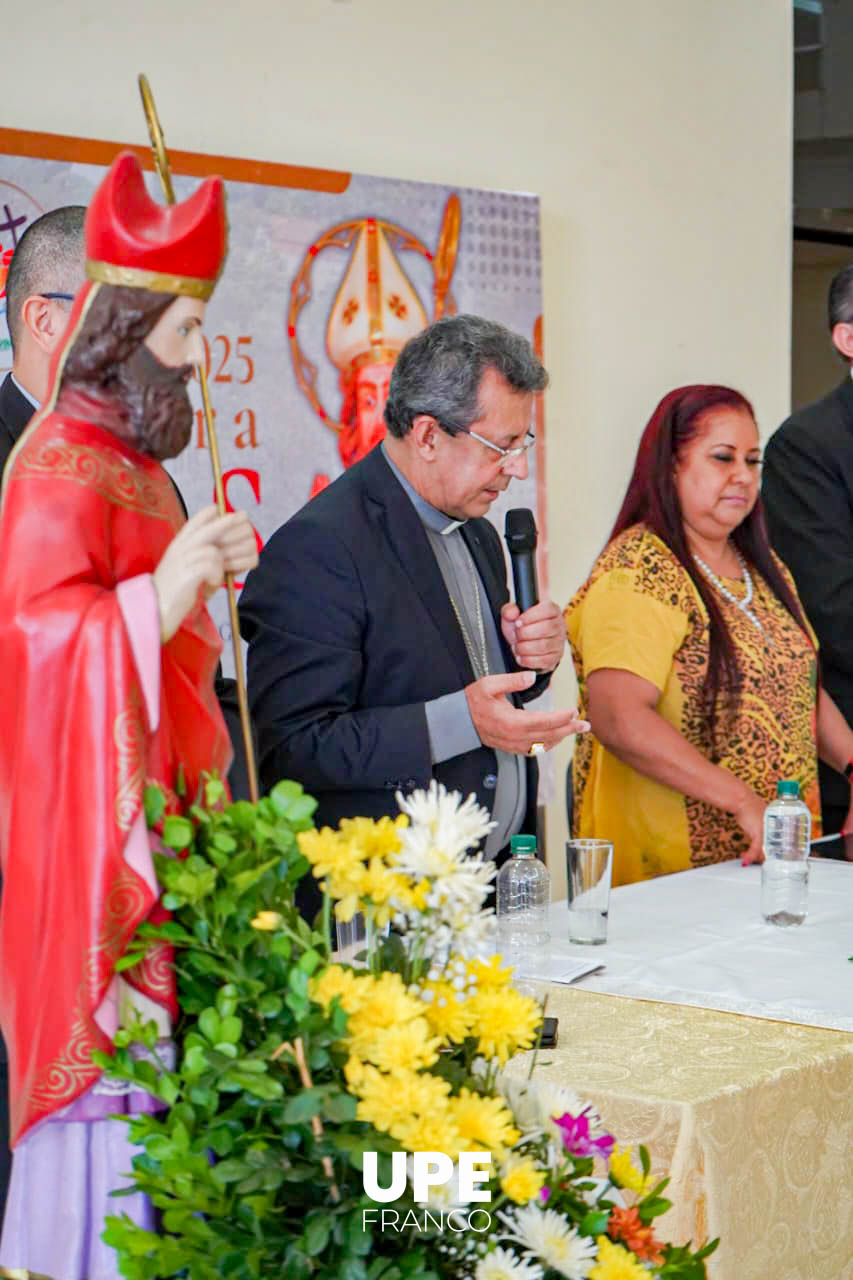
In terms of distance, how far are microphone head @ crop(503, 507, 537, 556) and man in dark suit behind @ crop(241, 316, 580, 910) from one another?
3.6 inches

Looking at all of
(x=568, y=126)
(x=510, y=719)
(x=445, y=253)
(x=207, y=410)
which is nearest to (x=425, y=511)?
(x=510, y=719)

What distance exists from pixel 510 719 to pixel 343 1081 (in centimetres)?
121

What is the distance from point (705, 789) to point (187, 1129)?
1.87 m

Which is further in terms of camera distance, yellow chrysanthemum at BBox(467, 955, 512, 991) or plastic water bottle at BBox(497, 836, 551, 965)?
plastic water bottle at BBox(497, 836, 551, 965)

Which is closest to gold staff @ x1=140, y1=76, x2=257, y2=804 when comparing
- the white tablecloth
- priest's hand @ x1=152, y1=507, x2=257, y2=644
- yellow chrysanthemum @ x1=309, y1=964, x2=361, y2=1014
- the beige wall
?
priest's hand @ x1=152, y1=507, x2=257, y2=644

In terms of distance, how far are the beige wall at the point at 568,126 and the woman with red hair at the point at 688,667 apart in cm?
153

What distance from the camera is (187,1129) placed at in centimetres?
126

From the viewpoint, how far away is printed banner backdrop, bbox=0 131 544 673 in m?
3.97

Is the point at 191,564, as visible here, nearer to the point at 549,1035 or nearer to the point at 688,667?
the point at 549,1035

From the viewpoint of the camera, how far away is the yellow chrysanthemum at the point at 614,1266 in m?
1.29

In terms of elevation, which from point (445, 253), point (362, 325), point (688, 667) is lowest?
point (688, 667)

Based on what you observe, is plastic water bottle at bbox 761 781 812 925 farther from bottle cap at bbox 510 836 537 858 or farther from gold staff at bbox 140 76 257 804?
gold staff at bbox 140 76 257 804

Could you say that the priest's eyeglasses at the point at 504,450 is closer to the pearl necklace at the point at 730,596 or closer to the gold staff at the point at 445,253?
the pearl necklace at the point at 730,596

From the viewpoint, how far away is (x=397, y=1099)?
116 cm
